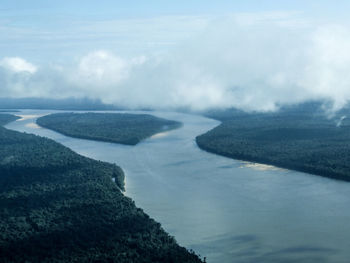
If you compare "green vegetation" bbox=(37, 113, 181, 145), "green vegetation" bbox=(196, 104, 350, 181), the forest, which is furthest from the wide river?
"green vegetation" bbox=(37, 113, 181, 145)

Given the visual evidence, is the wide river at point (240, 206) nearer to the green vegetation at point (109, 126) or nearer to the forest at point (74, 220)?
the forest at point (74, 220)

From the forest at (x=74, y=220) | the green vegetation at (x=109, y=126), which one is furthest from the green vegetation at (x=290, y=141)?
the forest at (x=74, y=220)

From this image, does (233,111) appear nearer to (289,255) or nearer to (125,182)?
(125,182)

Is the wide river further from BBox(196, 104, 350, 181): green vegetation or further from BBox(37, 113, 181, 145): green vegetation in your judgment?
BBox(37, 113, 181, 145): green vegetation

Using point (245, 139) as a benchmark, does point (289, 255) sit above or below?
below

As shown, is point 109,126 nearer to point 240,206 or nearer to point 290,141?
point 290,141

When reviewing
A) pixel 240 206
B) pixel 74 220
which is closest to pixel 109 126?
pixel 240 206

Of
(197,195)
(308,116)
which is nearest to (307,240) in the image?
(197,195)

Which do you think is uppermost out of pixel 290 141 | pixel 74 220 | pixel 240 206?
pixel 290 141
